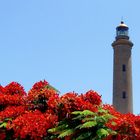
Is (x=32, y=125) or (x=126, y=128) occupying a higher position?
(x=126, y=128)

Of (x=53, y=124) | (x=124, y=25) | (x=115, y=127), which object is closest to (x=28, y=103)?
(x=53, y=124)

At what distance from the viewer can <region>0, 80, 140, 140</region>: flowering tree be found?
1268cm

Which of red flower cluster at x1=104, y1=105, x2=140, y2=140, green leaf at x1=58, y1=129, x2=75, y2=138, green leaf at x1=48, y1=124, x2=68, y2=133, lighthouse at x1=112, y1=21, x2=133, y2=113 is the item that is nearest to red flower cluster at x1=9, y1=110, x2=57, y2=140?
green leaf at x1=48, y1=124, x2=68, y2=133

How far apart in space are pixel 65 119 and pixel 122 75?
147 feet

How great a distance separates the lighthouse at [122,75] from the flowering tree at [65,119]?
140ft

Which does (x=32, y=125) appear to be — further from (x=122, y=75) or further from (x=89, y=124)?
(x=122, y=75)

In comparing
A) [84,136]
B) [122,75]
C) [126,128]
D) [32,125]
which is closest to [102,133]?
[84,136]

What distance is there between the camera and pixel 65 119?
44.2ft

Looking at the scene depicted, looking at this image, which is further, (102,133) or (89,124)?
(89,124)

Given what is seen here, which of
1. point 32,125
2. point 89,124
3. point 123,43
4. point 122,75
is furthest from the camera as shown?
point 123,43

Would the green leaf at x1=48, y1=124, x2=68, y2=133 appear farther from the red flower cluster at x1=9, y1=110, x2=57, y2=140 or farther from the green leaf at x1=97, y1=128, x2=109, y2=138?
the green leaf at x1=97, y1=128, x2=109, y2=138

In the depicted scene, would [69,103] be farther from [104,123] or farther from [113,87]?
[113,87]

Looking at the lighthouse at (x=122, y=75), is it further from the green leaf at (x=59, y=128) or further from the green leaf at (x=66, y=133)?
the green leaf at (x=66, y=133)

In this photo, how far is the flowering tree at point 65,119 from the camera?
12680mm
